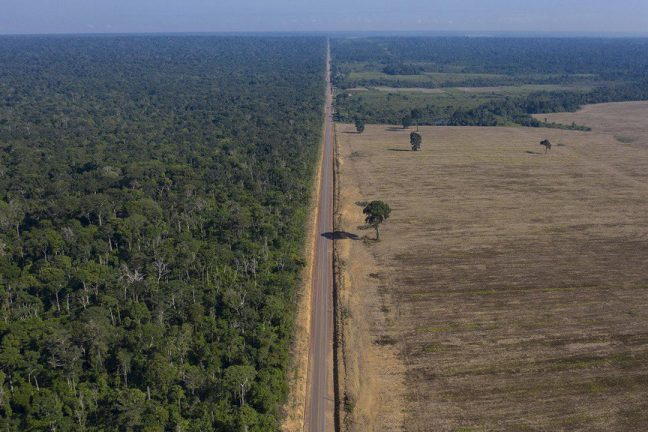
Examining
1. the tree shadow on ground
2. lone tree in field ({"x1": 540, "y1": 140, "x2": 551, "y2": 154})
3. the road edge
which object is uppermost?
lone tree in field ({"x1": 540, "y1": 140, "x2": 551, "y2": 154})

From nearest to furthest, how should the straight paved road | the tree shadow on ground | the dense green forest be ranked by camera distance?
1. the dense green forest
2. the straight paved road
3. the tree shadow on ground

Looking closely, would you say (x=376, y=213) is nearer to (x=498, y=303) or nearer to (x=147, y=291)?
(x=498, y=303)

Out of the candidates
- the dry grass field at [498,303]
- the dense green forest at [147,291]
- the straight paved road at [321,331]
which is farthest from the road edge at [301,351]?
the dry grass field at [498,303]

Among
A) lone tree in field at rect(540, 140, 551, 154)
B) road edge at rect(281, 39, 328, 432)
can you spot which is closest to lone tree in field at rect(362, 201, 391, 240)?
road edge at rect(281, 39, 328, 432)

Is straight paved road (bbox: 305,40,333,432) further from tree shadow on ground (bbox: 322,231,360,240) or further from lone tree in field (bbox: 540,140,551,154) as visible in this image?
lone tree in field (bbox: 540,140,551,154)

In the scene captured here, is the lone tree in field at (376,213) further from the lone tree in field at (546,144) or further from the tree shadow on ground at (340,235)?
the lone tree in field at (546,144)

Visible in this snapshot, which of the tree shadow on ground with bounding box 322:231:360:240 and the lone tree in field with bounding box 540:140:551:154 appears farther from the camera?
the lone tree in field with bounding box 540:140:551:154

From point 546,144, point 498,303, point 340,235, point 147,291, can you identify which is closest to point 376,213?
point 340,235
